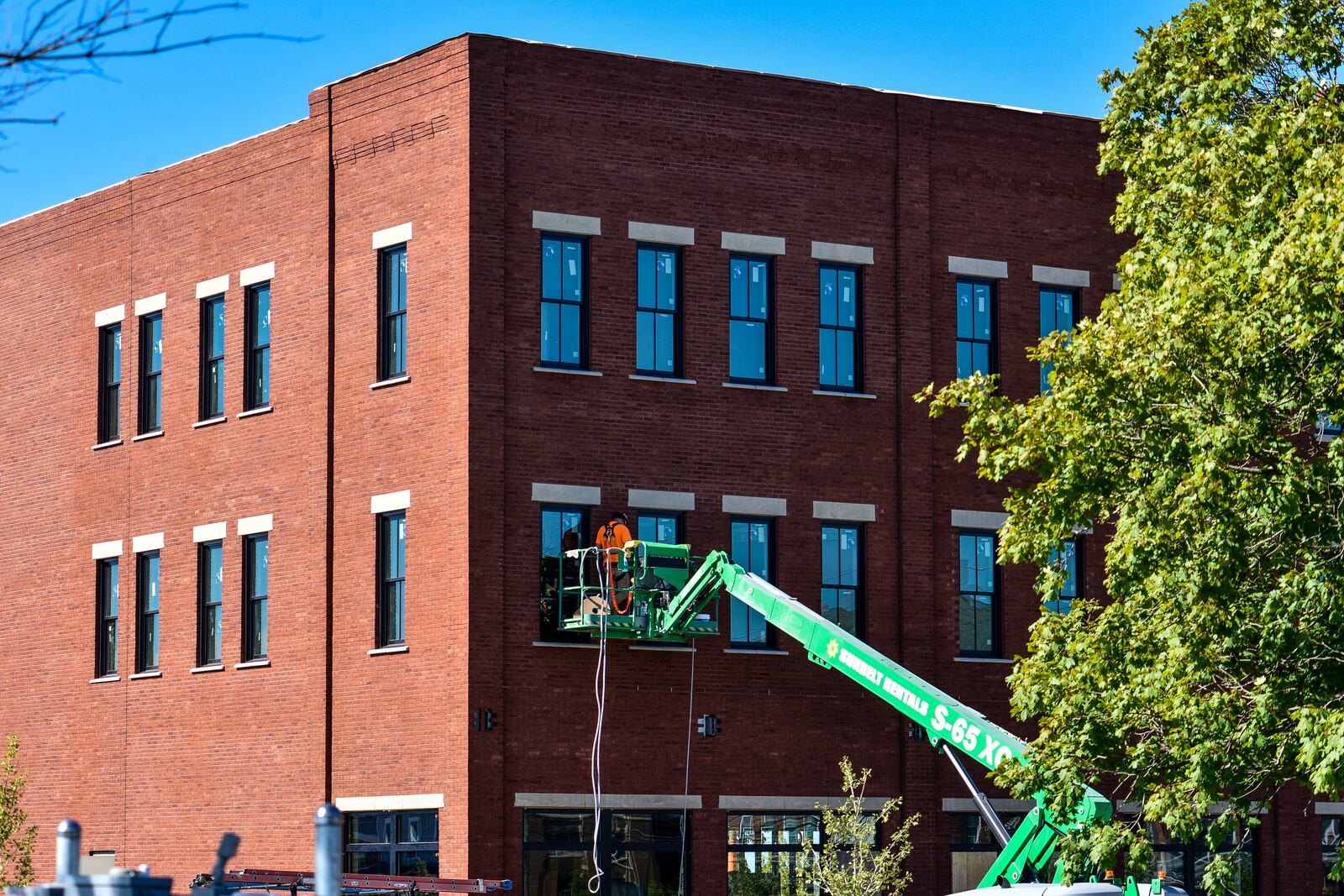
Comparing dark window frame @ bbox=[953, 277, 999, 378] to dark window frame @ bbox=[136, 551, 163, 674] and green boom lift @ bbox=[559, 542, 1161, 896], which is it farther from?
dark window frame @ bbox=[136, 551, 163, 674]

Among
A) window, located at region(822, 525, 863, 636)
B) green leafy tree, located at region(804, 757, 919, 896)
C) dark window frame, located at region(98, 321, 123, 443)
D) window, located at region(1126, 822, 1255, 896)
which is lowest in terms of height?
window, located at region(1126, 822, 1255, 896)

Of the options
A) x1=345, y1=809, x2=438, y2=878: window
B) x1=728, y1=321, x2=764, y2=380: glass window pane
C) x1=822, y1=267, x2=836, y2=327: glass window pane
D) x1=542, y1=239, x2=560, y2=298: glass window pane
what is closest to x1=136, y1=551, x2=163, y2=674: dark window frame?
x1=345, y1=809, x2=438, y2=878: window

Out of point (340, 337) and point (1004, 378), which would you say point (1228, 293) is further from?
point (340, 337)

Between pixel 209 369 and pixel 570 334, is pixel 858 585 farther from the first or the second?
pixel 209 369

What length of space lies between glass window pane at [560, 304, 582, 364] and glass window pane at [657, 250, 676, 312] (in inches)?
51.3

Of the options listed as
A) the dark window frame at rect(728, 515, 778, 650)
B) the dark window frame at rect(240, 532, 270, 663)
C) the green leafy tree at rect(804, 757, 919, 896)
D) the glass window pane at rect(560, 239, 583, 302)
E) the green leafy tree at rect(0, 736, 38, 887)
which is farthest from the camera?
the green leafy tree at rect(0, 736, 38, 887)

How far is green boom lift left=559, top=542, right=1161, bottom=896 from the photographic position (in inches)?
947

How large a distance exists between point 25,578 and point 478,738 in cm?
1159

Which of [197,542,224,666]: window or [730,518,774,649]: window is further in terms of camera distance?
[197,542,224,666]: window

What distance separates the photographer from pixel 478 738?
2842 centimetres

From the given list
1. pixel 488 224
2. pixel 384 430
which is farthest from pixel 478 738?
pixel 488 224

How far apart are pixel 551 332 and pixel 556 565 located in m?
3.30

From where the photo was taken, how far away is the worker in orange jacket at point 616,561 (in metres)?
28.4

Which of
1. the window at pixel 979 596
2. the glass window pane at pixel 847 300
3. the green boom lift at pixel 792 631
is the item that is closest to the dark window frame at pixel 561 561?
the green boom lift at pixel 792 631
